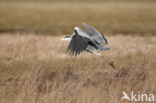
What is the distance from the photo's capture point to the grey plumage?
684cm

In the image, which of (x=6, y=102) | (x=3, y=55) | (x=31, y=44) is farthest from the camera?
(x=31, y=44)

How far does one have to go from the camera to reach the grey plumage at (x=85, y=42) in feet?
22.4

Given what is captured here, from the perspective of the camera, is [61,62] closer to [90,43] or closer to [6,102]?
[90,43]

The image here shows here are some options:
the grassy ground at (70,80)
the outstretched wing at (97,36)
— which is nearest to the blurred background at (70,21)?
the grassy ground at (70,80)

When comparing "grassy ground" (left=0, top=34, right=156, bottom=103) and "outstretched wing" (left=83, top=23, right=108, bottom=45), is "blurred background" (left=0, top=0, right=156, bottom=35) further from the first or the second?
"outstretched wing" (left=83, top=23, right=108, bottom=45)

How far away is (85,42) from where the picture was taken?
6902 mm

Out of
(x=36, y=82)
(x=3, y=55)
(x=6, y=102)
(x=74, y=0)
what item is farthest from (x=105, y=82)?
(x=74, y=0)

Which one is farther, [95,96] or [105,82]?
[105,82]

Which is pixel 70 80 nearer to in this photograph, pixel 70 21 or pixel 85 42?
pixel 85 42

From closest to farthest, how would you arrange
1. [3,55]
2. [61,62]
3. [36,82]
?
1. [36,82]
2. [61,62]
3. [3,55]

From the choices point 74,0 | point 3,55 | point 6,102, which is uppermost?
point 74,0

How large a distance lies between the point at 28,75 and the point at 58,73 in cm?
59

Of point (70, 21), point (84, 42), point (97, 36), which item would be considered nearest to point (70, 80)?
point (84, 42)

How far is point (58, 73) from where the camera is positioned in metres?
6.69
